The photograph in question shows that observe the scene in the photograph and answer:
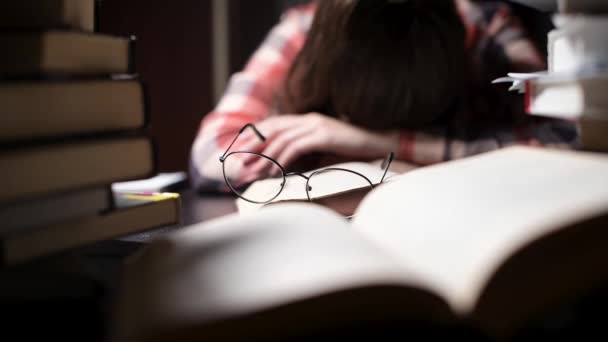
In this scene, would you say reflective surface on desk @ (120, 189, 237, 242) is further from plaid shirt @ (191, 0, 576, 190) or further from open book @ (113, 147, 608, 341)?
open book @ (113, 147, 608, 341)

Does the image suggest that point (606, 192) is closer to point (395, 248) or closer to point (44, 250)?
point (395, 248)

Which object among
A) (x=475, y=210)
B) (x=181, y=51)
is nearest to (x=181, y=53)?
(x=181, y=51)

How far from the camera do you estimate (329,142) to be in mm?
938

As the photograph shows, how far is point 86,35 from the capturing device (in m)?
0.43

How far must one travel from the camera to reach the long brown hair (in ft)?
Answer: 3.00

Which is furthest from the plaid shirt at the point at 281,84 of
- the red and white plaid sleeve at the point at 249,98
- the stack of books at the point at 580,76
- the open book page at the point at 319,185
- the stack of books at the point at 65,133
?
the stack of books at the point at 65,133

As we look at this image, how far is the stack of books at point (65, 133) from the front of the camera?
38cm

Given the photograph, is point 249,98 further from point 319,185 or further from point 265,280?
point 265,280

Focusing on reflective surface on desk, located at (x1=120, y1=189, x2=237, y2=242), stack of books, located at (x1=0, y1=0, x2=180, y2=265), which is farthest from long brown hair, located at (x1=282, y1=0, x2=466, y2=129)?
stack of books, located at (x1=0, y1=0, x2=180, y2=265)

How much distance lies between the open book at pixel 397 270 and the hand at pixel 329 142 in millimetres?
534

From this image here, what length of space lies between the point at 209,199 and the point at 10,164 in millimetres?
→ 521

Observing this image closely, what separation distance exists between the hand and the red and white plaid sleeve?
83mm

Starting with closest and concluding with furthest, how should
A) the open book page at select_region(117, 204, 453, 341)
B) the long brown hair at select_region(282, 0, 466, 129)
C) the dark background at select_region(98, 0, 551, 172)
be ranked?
1. the open book page at select_region(117, 204, 453, 341)
2. the long brown hair at select_region(282, 0, 466, 129)
3. the dark background at select_region(98, 0, 551, 172)

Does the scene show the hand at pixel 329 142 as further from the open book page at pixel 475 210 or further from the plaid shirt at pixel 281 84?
the open book page at pixel 475 210
